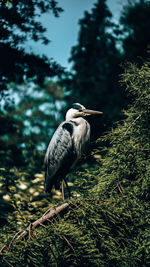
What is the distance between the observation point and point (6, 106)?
3.48 meters

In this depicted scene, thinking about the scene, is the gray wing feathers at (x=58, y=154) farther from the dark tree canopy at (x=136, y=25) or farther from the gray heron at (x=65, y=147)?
the dark tree canopy at (x=136, y=25)

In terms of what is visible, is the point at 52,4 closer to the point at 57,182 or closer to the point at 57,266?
the point at 57,182

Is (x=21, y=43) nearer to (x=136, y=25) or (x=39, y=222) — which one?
(x=39, y=222)

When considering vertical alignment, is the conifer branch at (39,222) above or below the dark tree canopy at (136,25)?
below

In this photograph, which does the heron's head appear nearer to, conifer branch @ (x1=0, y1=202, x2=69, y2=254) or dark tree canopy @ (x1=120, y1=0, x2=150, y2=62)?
conifer branch @ (x1=0, y1=202, x2=69, y2=254)

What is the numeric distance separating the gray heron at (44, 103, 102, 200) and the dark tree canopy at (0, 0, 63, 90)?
0.60m

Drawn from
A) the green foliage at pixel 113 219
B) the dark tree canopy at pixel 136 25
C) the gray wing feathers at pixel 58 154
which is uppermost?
the dark tree canopy at pixel 136 25

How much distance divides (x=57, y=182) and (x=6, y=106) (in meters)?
1.11

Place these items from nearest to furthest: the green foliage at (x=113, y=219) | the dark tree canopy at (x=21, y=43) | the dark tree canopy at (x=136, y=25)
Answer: the green foliage at (x=113, y=219) → the dark tree canopy at (x=21, y=43) → the dark tree canopy at (x=136, y=25)

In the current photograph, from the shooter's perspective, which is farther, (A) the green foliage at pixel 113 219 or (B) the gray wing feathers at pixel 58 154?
(B) the gray wing feathers at pixel 58 154

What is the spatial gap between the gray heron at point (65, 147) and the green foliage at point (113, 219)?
3.71 feet

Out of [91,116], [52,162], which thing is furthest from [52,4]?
[52,162]

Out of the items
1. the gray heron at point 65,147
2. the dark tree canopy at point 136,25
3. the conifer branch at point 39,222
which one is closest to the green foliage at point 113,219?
the conifer branch at point 39,222

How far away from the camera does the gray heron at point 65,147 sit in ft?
9.95
